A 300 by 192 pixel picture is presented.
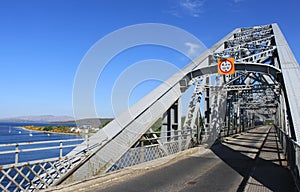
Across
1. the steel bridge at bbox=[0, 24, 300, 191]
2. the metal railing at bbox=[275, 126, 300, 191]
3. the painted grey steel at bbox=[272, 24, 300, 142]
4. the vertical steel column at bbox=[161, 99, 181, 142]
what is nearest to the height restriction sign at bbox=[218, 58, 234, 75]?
the steel bridge at bbox=[0, 24, 300, 191]

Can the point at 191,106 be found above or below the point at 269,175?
above

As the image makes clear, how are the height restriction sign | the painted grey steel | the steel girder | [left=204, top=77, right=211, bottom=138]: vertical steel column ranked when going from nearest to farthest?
the painted grey steel
the steel girder
the height restriction sign
[left=204, top=77, right=211, bottom=138]: vertical steel column

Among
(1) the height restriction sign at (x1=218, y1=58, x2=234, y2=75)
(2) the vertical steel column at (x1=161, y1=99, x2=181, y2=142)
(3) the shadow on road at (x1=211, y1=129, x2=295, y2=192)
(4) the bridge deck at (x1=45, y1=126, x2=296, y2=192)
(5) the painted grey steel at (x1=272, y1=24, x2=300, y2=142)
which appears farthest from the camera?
(1) the height restriction sign at (x1=218, y1=58, x2=234, y2=75)

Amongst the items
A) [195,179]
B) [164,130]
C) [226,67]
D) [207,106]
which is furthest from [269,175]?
[207,106]

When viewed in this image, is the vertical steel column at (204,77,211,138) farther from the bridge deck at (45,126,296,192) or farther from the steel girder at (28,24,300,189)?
the bridge deck at (45,126,296,192)

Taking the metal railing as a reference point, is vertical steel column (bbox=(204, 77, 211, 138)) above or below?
above

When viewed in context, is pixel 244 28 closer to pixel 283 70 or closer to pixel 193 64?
pixel 193 64

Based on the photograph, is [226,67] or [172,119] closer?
[172,119]

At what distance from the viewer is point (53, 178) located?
27.5 feet

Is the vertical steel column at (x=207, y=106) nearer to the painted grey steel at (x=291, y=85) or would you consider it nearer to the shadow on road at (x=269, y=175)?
the painted grey steel at (x=291, y=85)

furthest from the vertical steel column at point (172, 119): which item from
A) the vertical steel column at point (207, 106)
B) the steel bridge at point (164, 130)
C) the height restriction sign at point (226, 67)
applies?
the vertical steel column at point (207, 106)

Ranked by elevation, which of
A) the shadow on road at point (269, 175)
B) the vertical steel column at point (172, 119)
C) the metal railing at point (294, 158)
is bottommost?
the shadow on road at point (269, 175)

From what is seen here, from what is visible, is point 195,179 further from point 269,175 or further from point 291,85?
point 291,85

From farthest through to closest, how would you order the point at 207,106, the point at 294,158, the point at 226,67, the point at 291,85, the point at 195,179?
1. the point at 207,106
2. the point at 226,67
3. the point at 291,85
4. the point at 195,179
5. the point at 294,158
